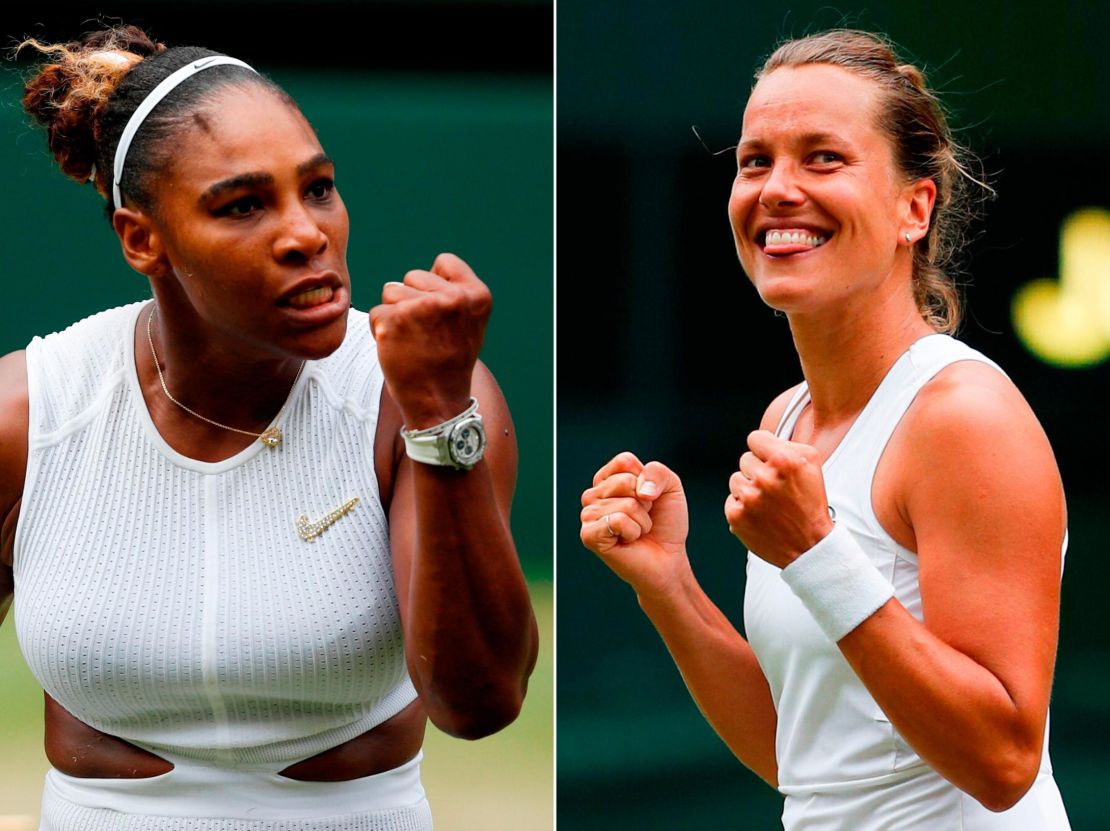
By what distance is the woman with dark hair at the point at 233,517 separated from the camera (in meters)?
1.70

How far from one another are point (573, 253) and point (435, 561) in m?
2.09

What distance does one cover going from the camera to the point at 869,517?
5.28 feet

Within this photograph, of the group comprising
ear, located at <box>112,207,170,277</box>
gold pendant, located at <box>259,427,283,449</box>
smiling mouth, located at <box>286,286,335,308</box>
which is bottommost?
gold pendant, located at <box>259,427,283,449</box>

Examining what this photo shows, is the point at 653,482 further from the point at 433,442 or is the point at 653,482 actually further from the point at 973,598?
the point at 973,598

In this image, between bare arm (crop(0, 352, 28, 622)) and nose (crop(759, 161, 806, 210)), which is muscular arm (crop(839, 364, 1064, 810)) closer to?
nose (crop(759, 161, 806, 210))

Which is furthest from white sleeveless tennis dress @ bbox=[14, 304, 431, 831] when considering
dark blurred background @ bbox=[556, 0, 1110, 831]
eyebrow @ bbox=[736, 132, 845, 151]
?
dark blurred background @ bbox=[556, 0, 1110, 831]

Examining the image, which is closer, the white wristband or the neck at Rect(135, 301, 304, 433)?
the white wristband

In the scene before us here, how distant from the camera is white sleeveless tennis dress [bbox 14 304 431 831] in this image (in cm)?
173

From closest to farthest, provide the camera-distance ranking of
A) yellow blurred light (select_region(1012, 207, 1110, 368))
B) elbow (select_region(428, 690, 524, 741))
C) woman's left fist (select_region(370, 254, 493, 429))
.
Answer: woman's left fist (select_region(370, 254, 493, 429)), elbow (select_region(428, 690, 524, 741)), yellow blurred light (select_region(1012, 207, 1110, 368))

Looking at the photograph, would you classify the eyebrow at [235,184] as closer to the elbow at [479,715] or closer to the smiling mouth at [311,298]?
the smiling mouth at [311,298]

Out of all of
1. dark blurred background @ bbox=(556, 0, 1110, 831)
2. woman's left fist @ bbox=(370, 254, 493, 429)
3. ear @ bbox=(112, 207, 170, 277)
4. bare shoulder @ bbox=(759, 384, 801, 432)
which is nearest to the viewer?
woman's left fist @ bbox=(370, 254, 493, 429)

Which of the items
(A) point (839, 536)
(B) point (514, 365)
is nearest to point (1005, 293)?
(B) point (514, 365)

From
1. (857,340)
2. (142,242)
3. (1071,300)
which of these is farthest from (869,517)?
(1071,300)

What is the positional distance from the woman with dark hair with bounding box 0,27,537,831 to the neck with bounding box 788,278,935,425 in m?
0.38
